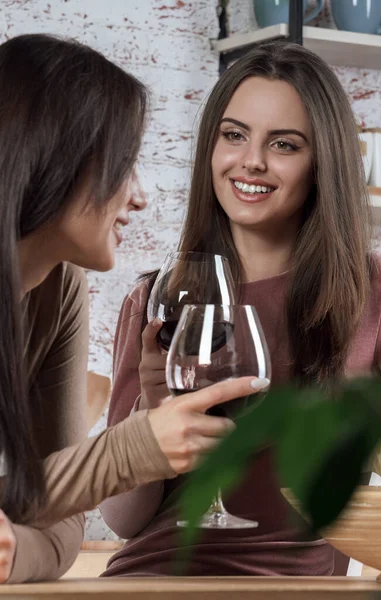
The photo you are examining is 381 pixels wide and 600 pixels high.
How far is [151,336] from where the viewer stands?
1.02 metres

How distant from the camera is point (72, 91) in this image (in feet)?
3.38

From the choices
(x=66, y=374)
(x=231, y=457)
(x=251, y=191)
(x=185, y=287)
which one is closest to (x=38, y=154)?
(x=185, y=287)

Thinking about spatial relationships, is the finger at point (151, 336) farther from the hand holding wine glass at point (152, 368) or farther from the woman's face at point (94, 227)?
the woman's face at point (94, 227)

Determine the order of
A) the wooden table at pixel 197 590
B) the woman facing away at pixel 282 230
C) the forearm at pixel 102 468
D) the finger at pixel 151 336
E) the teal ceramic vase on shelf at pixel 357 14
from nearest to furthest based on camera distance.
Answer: the wooden table at pixel 197 590
the forearm at pixel 102 468
the finger at pixel 151 336
the woman facing away at pixel 282 230
the teal ceramic vase on shelf at pixel 357 14

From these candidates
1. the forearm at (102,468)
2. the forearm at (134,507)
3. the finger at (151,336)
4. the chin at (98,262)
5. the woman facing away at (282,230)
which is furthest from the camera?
the woman facing away at (282,230)

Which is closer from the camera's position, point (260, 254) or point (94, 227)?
point (94, 227)

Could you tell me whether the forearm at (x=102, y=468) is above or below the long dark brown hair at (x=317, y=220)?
below

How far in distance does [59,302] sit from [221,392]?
482 mm

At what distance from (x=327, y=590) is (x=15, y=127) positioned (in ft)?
1.88

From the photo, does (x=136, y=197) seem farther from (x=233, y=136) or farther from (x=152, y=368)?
(x=233, y=136)

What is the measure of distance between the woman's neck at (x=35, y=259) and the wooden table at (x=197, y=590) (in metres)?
0.43

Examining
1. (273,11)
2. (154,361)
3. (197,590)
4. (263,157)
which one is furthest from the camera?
(273,11)

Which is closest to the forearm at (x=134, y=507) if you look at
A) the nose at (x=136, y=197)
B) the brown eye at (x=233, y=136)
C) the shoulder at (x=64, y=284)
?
the shoulder at (x=64, y=284)

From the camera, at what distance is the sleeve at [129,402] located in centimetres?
130
